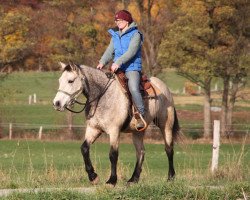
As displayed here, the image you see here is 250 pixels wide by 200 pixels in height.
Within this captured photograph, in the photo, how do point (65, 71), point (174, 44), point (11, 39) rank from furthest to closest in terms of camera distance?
point (11, 39) → point (174, 44) → point (65, 71)

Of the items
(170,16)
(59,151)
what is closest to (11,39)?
(170,16)

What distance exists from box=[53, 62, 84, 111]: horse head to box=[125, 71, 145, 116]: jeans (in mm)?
Answer: 896

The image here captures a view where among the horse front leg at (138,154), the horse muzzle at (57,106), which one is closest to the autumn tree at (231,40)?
the horse front leg at (138,154)

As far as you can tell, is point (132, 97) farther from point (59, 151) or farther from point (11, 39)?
point (11, 39)

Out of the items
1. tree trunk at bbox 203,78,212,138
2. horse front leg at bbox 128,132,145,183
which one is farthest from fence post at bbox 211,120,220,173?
tree trunk at bbox 203,78,212,138

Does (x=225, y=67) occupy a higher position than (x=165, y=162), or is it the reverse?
(x=225, y=67)

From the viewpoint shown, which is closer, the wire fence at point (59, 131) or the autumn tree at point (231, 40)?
the autumn tree at point (231, 40)

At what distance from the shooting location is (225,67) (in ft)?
166

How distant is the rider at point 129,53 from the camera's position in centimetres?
1538

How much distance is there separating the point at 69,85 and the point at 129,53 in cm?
125

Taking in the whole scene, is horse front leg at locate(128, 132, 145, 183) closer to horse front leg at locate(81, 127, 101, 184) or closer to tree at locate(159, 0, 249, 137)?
horse front leg at locate(81, 127, 101, 184)

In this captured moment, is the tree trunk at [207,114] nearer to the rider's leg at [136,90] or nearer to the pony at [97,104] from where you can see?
the pony at [97,104]

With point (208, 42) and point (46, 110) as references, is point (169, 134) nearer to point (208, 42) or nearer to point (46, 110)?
point (208, 42)

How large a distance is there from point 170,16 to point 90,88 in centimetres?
3947
